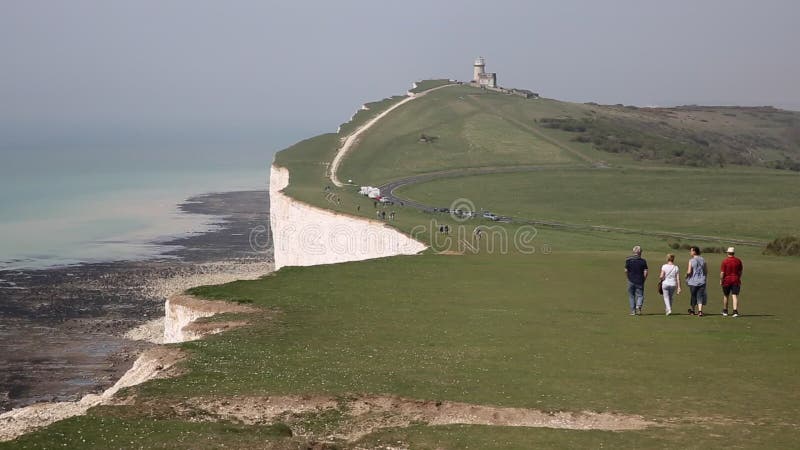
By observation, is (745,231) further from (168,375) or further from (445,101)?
(445,101)

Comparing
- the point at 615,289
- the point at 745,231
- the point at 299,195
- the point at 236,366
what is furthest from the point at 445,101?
the point at 236,366

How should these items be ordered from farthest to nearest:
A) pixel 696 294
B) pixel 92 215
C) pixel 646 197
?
pixel 92 215 < pixel 646 197 < pixel 696 294

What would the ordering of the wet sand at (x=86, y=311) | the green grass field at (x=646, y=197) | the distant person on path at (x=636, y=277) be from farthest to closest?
1. the green grass field at (x=646, y=197)
2. the wet sand at (x=86, y=311)
3. the distant person on path at (x=636, y=277)

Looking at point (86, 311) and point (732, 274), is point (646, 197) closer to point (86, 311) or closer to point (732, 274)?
point (86, 311)

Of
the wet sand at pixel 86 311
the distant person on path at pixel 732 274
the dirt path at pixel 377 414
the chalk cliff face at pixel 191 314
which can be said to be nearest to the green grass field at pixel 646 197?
the wet sand at pixel 86 311

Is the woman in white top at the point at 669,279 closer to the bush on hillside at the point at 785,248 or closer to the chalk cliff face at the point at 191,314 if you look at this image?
the chalk cliff face at the point at 191,314

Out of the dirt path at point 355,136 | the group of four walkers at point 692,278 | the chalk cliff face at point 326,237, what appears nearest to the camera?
the group of four walkers at point 692,278

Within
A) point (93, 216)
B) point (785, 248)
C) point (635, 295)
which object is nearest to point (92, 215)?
point (93, 216)
